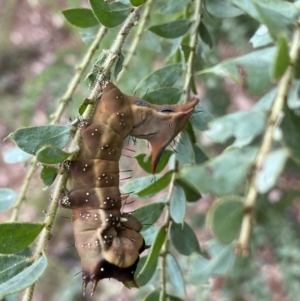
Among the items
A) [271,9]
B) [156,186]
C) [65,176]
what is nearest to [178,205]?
[156,186]

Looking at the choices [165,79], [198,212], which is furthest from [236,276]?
[165,79]

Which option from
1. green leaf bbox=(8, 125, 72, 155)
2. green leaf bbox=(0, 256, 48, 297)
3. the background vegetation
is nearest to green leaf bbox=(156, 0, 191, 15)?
the background vegetation

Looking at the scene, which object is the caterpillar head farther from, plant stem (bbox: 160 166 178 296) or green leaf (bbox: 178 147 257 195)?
green leaf (bbox: 178 147 257 195)

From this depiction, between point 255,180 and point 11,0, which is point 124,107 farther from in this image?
point 11,0

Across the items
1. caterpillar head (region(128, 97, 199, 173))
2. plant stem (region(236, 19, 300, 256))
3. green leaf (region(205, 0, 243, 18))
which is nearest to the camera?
plant stem (region(236, 19, 300, 256))

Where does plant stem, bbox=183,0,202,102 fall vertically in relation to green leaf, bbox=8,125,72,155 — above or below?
below

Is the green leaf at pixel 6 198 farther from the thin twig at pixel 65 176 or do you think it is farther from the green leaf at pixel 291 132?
the green leaf at pixel 291 132

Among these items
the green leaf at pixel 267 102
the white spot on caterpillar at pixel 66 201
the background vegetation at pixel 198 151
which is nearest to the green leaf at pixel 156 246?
the background vegetation at pixel 198 151
